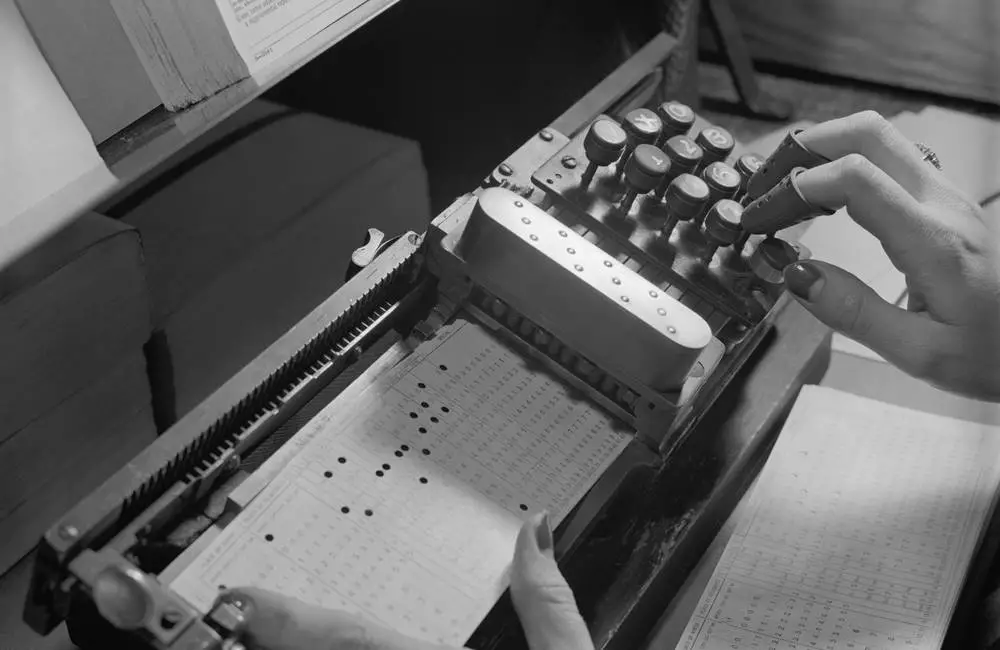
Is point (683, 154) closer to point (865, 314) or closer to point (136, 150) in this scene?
point (865, 314)

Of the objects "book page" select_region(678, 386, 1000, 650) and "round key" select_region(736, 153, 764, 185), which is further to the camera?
"round key" select_region(736, 153, 764, 185)

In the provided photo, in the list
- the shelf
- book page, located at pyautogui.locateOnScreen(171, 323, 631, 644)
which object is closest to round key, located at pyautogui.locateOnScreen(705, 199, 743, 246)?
book page, located at pyautogui.locateOnScreen(171, 323, 631, 644)

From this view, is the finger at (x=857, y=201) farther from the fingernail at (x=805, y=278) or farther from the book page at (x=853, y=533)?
the book page at (x=853, y=533)

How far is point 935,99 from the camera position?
2.04m

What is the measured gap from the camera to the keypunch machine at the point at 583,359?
0.84 meters

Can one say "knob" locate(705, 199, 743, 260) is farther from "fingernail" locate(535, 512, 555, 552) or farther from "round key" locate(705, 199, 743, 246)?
"fingernail" locate(535, 512, 555, 552)

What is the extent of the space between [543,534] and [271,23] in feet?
2.20

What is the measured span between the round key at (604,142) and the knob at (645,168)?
0.07 ft

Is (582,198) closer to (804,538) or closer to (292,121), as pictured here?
(804,538)

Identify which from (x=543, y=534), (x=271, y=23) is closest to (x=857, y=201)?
(x=543, y=534)

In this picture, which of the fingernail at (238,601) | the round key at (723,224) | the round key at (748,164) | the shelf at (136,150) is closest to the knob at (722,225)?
the round key at (723,224)

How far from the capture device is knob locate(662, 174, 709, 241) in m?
1.09

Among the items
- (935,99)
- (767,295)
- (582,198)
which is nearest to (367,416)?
(582,198)

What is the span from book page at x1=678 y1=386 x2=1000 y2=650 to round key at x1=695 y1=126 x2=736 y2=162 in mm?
339
